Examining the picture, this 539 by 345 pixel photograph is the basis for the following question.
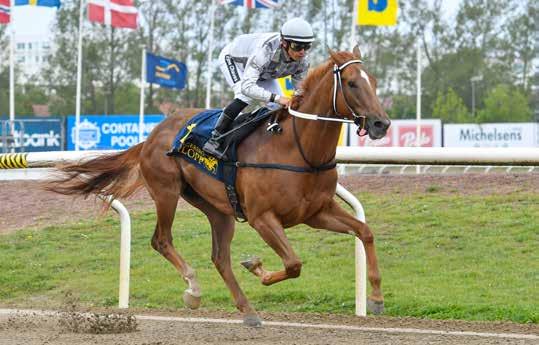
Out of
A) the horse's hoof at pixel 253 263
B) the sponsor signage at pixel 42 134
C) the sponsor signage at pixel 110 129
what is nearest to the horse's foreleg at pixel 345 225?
the horse's hoof at pixel 253 263

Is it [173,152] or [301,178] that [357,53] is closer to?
[301,178]

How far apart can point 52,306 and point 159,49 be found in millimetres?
32313

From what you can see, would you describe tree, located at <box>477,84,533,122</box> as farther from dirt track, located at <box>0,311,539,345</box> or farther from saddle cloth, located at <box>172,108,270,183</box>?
dirt track, located at <box>0,311,539,345</box>

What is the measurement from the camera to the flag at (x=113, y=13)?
68.5 feet

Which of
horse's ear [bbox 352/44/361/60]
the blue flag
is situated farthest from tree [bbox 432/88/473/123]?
horse's ear [bbox 352/44/361/60]

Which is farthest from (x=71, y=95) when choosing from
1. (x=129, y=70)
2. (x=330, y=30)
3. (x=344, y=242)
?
(x=344, y=242)

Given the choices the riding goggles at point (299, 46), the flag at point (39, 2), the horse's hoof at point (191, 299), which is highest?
the flag at point (39, 2)

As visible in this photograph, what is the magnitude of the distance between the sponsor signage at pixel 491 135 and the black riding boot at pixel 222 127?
72.2 feet

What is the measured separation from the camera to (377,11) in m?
15.8

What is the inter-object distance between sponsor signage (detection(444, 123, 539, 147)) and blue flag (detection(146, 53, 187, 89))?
8.12 m

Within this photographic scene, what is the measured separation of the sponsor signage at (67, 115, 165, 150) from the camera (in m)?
24.7

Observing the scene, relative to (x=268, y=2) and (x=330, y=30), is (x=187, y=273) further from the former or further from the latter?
(x=330, y=30)

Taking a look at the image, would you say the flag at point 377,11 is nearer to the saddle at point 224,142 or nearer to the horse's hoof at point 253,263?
the saddle at point 224,142

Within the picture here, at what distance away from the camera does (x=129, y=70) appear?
4050 cm
